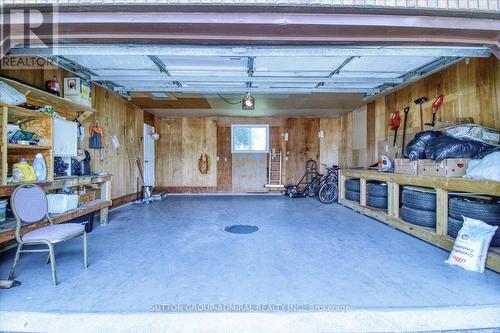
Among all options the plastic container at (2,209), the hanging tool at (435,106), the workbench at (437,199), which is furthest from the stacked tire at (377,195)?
the plastic container at (2,209)

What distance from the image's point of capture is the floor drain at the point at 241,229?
12.5ft

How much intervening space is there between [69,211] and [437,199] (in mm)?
4594

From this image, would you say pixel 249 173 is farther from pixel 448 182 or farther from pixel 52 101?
pixel 448 182

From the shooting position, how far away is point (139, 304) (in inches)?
73.3

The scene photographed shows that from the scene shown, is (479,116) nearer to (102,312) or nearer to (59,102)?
(102,312)

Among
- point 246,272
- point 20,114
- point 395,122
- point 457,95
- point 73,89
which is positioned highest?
point 73,89

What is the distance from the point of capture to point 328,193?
6418mm

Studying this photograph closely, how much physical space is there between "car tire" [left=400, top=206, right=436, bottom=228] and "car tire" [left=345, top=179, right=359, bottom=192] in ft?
5.48

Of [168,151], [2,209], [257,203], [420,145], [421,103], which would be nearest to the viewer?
[2,209]

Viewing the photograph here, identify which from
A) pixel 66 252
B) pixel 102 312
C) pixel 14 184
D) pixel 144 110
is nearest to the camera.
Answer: pixel 102 312

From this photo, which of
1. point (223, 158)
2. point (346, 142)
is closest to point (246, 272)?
point (223, 158)

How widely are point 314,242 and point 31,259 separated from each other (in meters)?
3.18

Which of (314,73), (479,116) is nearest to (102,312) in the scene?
(314,73)

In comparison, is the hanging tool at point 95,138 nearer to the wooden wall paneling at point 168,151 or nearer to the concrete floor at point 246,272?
the concrete floor at point 246,272
